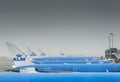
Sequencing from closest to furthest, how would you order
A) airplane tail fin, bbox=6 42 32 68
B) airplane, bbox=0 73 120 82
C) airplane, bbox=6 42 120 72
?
1. airplane, bbox=0 73 120 82
2. airplane, bbox=6 42 120 72
3. airplane tail fin, bbox=6 42 32 68

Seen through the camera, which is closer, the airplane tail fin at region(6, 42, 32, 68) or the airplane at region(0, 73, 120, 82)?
the airplane at region(0, 73, 120, 82)

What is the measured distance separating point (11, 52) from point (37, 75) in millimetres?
19329

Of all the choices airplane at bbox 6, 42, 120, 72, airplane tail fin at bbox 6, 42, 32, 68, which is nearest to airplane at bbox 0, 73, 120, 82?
airplane at bbox 6, 42, 120, 72

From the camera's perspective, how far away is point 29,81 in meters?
8.38

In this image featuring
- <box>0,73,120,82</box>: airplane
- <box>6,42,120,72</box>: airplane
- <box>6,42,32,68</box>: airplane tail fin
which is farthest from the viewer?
<box>6,42,32,68</box>: airplane tail fin

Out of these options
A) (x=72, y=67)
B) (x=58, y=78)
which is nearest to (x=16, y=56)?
(x=72, y=67)

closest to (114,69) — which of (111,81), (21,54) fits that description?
(21,54)

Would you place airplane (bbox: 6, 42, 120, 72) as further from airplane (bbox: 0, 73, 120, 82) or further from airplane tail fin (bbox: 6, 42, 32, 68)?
airplane (bbox: 0, 73, 120, 82)

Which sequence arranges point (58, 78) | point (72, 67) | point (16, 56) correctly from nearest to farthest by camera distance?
point (58, 78)
point (72, 67)
point (16, 56)

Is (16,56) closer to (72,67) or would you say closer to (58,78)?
(72,67)

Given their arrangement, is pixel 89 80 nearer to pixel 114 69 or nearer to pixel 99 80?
pixel 99 80

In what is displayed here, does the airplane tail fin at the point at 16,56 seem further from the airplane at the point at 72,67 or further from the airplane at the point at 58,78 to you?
the airplane at the point at 58,78

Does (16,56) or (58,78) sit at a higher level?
(58,78)

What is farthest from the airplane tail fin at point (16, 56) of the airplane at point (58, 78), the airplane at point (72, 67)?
the airplane at point (58, 78)
